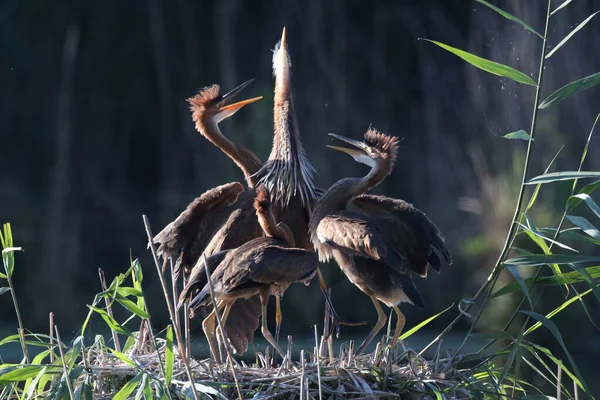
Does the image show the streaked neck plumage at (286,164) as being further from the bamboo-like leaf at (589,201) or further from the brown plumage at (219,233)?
the bamboo-like leaf at (589,201)

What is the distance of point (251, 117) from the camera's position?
501cm

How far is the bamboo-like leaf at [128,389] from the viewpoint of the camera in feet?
5.64

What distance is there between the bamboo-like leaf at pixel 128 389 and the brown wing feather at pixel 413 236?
787 millimetres

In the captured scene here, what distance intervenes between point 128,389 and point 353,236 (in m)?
0.70

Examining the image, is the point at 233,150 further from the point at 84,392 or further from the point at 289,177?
the point at 84,392

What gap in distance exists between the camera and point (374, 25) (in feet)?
17.7

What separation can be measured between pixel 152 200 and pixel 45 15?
1.08 metres

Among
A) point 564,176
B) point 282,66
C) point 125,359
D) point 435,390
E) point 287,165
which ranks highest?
point 282,66

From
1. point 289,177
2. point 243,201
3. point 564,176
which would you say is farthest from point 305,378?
point 289,177

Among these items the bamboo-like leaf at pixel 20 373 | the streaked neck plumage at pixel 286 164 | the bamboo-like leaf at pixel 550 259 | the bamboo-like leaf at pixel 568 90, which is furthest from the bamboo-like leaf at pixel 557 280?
the streaked neck plumage at pixel 286 164

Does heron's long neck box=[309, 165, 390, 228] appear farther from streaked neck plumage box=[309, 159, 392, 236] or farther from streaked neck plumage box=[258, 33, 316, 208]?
streaked neck plumage box=[258, 33, 316, 208]

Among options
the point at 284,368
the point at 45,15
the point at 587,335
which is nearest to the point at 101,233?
the point at 45,15

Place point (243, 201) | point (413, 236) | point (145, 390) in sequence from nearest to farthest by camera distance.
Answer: point (145, 390) → point (413, 236) → point (243, 201)

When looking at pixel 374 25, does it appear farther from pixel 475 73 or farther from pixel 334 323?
pixel 334 323
